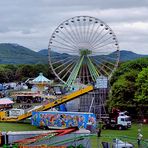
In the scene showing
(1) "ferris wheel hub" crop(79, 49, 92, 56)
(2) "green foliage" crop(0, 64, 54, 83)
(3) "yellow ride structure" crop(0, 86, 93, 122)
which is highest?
(1) "ferris wheel hub" crop(79, 49, 92, 56)

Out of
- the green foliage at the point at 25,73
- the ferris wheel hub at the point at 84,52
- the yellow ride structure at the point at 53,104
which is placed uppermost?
the ferris wheel hub at the point at 84,52

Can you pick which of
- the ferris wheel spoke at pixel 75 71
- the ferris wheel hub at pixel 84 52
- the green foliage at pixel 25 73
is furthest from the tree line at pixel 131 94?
the green foliage at pixel 25 73

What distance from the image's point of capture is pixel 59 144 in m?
27.6

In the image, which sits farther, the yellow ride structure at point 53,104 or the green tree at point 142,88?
the green tree at point 142,88

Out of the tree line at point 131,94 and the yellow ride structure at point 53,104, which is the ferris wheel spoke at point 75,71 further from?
the yellow ride structure at point 53,104

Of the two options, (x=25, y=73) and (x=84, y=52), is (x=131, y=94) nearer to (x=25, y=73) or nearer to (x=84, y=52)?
(x=84, y=52)

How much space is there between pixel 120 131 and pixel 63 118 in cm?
527

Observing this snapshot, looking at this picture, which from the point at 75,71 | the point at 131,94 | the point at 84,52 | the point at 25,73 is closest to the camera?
the point at 131,94

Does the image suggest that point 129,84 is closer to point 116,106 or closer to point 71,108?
point 116,106

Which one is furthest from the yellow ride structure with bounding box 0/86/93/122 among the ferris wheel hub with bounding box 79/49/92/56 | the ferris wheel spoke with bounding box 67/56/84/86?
the ferris wheel hub with bounding box 79/49/92/56

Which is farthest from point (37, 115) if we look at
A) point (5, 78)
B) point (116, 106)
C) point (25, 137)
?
point (5, 78)

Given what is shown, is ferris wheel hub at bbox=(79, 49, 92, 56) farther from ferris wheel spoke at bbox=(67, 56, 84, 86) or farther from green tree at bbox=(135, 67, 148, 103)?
green tree at bbox=(135, 67, 148, 103)

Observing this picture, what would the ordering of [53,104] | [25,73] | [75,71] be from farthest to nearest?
[25,73]
[75,71]
[53,104]

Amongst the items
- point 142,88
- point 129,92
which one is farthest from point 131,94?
point 142,88
